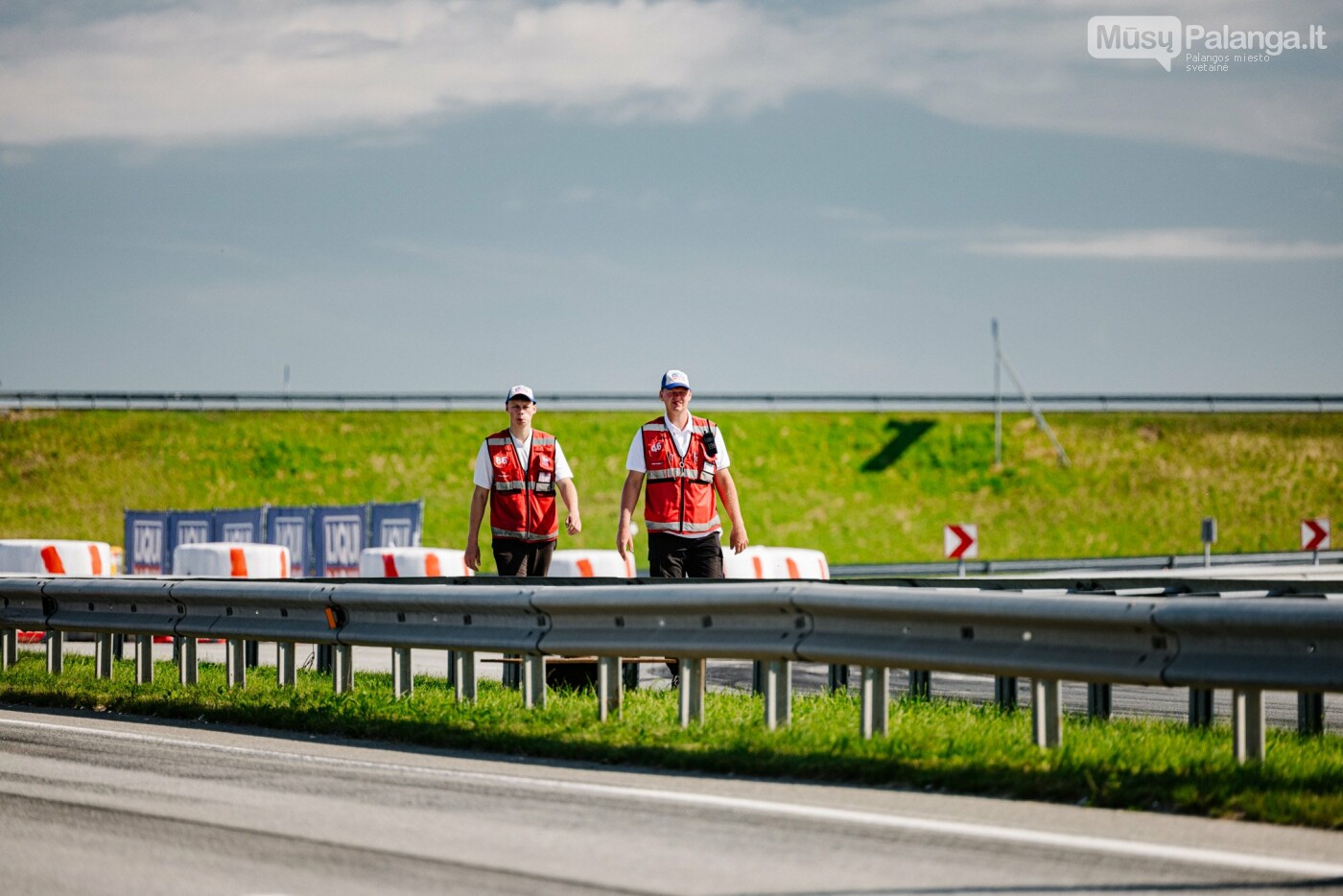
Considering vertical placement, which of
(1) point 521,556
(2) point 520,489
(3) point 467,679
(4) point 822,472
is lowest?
(3) point 467,679

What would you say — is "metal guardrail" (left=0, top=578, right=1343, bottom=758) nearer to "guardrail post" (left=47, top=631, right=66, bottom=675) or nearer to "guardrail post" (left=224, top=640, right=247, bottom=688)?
"guardrail post" (left=224, top=640, right=247, bottom=688)

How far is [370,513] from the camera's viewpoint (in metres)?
30.2

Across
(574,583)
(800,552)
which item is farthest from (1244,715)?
(800,552)

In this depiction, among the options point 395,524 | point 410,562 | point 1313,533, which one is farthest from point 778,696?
point 1313,533

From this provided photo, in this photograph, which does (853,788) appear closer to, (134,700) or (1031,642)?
(1031,642)

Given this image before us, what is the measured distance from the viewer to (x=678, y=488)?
1217 centimetres

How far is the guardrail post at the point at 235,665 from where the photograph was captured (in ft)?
39.7

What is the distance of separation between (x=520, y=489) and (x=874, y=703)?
4.74m

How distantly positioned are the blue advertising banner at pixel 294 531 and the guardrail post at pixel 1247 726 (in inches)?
938

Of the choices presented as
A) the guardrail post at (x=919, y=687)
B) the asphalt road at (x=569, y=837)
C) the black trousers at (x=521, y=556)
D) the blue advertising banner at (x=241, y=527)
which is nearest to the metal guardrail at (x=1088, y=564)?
the blue advertising banner at (x=241, y=527)

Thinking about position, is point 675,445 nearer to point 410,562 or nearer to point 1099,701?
point 1099,701

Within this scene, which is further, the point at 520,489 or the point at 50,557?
the point at 50,557

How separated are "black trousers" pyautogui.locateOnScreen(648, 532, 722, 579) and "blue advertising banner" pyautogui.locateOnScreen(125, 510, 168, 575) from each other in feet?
64.5

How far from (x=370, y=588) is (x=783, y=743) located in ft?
11.1
